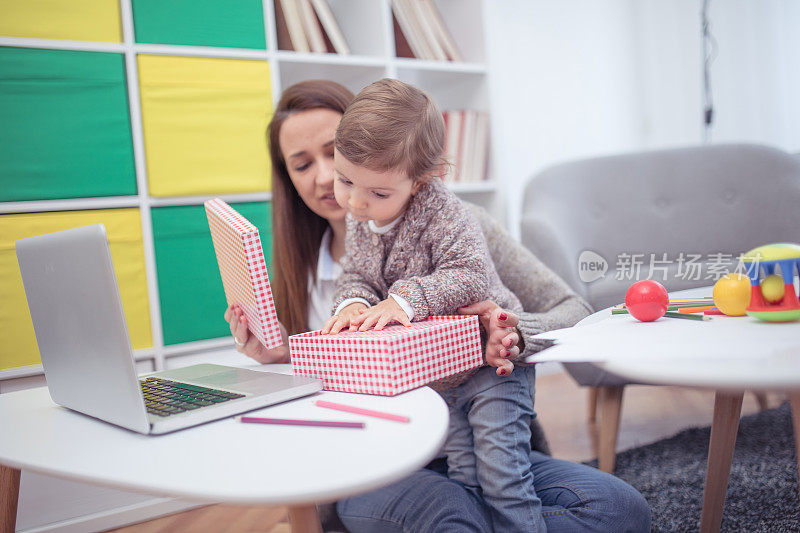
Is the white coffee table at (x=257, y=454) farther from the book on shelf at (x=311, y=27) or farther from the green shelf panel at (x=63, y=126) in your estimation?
the book on shelf at (x=311, y=27)

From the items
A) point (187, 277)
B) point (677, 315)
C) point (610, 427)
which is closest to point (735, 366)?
point (677, 315)

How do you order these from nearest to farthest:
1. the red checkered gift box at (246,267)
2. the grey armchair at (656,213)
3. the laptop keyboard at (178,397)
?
the laptop keyboard at (178,397) < the red checkered gift box at (246,267) < the grey armchair at (656,213)

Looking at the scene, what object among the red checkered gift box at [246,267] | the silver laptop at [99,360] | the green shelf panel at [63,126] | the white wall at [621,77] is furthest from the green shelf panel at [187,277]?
the white wall at [621,77]

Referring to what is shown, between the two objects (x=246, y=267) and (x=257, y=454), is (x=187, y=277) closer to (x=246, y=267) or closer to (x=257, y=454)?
(x=246, y=267)

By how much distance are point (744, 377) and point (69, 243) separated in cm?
65

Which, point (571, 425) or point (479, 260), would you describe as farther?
point (571, 425)

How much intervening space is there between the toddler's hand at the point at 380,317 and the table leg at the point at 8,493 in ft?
1.66

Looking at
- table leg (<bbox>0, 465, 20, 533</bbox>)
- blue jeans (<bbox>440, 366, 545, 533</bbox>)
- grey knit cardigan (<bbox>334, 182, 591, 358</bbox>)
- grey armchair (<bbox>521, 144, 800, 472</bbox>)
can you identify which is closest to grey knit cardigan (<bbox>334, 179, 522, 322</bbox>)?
grey knit cardigan (<bbox>334, 182, 591, 358</bbox>)

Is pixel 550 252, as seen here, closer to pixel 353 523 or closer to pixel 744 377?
pixel 353 523

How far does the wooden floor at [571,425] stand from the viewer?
1.68 metres

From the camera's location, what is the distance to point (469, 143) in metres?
2.46

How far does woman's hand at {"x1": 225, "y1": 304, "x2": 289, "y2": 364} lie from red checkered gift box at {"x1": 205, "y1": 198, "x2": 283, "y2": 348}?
42 mm

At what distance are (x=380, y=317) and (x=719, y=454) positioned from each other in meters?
0.63

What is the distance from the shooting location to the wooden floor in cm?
168
